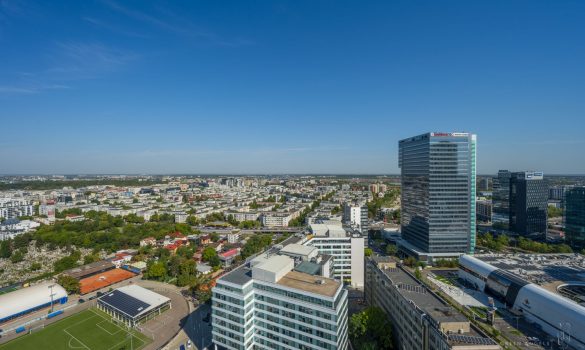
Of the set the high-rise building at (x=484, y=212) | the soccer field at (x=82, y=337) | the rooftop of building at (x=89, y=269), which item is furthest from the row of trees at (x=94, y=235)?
the high-rise building at (x=484, y=212)

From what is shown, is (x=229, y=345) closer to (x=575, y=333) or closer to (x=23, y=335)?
(x=23, y=335)

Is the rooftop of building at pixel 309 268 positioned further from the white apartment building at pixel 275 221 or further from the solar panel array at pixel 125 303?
the white apartment building at pixel 275 221

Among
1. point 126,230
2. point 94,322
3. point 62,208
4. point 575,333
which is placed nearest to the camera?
point 575,333

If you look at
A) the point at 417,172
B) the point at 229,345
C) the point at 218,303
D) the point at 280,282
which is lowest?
the point at 229,345

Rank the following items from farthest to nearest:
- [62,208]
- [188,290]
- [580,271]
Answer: [62,208]
[580,271]
[188,290]

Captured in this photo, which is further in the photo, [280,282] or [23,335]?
[23,335]

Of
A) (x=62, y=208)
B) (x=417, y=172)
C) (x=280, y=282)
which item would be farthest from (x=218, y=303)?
(x=62, y=208)

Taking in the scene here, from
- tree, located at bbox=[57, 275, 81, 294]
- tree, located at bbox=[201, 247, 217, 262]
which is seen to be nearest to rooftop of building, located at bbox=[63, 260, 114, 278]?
tree, located at bbox=[57, 275, 81, 294]
